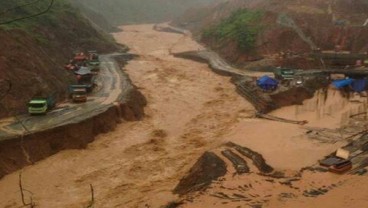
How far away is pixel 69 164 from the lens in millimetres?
31453

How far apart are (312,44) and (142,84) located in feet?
80.5

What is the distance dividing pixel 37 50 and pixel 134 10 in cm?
9993

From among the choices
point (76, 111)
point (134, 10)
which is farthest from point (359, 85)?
point (134, 10)

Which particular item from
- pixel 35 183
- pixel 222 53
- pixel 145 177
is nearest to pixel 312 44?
pixel 222 53

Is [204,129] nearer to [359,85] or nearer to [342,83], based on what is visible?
[342,83]

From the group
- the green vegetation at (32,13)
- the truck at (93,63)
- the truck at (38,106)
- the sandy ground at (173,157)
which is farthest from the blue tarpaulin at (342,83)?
the green vegetation at (32,13)

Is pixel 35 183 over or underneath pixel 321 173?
underneath

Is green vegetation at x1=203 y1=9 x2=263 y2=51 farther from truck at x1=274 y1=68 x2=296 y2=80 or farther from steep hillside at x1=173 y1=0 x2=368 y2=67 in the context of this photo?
truck at x1=274 y1=68 x2=296 y2=80

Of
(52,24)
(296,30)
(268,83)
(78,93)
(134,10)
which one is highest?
(134,10)

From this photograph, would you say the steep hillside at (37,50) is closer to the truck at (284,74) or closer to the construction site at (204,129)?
the construction site at (204,129)

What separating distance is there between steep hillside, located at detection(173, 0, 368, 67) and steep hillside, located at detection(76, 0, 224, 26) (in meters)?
65.7

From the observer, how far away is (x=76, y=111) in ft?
125

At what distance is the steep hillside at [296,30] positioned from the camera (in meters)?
61.5

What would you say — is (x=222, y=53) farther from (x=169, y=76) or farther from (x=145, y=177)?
(x=145, y=177)
